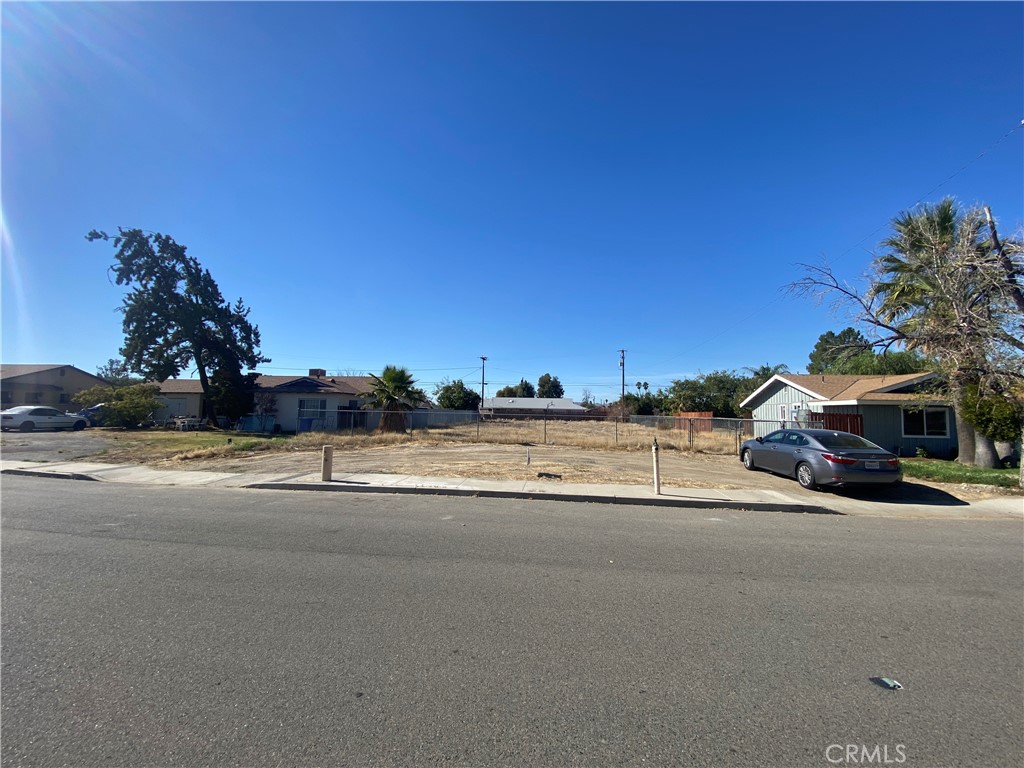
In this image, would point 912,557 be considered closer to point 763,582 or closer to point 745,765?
point 763,582

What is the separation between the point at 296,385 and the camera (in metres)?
37.3

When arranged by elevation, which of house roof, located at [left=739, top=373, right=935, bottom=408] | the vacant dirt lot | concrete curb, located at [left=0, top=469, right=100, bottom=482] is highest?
house roof, located at [left=739, top=373, right=935, bottom=408]

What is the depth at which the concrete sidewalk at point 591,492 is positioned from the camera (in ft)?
33.0

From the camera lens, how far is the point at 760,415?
33094 millimetres

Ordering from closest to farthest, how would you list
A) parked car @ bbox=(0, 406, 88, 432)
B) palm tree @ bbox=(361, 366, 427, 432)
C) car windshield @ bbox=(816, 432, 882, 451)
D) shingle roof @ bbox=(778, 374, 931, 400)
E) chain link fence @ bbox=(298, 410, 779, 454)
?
car windshield @ bbox=(816, 432, 882, 451) < shingle roof @ bbox=(778, 374, 931, 400) < chain link fence @ bbox=(298, 410, 779, 454) < palm tree @ bbox=(361, 366, 427, 432) < parked car @ bbox=(0, 406, 88, 432)

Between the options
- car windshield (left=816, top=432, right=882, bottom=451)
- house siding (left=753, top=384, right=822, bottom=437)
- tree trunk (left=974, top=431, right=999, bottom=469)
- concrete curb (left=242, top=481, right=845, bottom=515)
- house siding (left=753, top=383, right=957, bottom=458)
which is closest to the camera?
concrete curb (left=242, top=481, right=845, bottom=515)

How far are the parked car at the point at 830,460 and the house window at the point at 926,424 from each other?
487 inches

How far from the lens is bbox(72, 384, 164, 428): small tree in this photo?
3278 cm

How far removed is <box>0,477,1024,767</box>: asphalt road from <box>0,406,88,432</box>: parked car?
32.4m

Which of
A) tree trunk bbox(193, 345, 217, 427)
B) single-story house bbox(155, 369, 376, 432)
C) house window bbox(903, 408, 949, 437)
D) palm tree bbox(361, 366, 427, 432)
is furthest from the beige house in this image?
house window bbox(903, 408, 949, 437)

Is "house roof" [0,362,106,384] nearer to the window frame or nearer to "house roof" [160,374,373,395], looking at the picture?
"house roof" [160,374,373,395]

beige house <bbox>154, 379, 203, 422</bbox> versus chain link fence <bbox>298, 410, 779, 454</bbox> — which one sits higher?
beige house <bbox>154, 379, 203, 422</bbox>

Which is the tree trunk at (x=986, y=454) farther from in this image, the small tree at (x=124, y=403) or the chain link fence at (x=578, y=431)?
the small tree at (x=124, y=403)

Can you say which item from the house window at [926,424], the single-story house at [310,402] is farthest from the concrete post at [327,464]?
the house window at [926,424]
